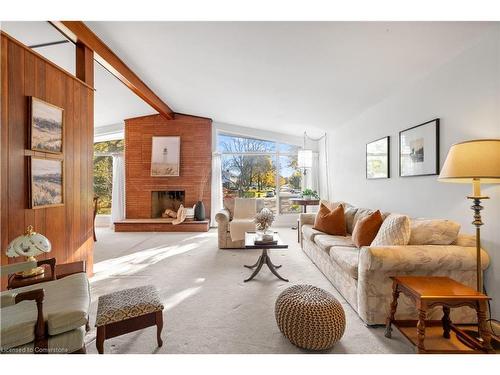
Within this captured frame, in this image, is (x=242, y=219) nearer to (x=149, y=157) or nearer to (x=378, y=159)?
(x=378, y=159)

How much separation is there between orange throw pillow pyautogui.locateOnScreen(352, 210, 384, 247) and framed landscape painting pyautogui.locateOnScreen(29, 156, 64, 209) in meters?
3.21

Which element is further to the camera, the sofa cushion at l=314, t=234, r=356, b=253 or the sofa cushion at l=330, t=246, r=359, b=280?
the sofa cushion at l=314, t=234, r=356, b=253

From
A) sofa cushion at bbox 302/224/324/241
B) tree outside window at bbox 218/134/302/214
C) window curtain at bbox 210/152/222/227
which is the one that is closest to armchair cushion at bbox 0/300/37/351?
sofa cushion at bbox 302/224/324/241

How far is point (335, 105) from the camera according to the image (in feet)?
13.4

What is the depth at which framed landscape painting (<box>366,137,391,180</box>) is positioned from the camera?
134 inches

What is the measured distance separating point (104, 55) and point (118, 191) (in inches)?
159

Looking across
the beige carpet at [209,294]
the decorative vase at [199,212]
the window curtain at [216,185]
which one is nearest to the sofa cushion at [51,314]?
the beige carpet at [209,294]

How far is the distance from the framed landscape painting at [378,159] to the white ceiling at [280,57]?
0.63 m

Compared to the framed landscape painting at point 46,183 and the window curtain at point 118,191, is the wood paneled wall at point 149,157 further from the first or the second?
the framed landscape painting at point 46,183

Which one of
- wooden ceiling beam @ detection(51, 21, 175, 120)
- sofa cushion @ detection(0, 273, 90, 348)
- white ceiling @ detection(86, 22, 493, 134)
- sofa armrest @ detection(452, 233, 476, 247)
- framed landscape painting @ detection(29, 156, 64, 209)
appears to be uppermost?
wooden ceiling beam @ detection(51, 21, 175, 120)

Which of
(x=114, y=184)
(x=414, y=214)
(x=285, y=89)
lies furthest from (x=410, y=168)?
(x=114, y=184)

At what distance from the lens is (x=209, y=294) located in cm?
259

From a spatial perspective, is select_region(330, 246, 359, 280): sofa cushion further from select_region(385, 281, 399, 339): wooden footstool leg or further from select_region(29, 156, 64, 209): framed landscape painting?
select_region(29, 156, 64, 209): framed landscape painting

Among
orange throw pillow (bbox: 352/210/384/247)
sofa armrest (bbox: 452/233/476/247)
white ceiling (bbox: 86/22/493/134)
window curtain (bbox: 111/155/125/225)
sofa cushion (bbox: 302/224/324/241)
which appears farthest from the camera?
window curtain (bbox: 111/155/125/225)
